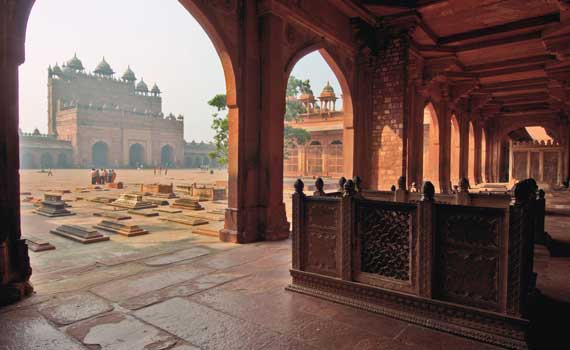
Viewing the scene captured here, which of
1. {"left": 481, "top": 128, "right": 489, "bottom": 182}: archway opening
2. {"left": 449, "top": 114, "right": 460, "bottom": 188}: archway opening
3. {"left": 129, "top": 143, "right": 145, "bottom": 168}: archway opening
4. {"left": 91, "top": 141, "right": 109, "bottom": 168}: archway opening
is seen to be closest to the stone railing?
{"left": 449, "top": 114, "right": 460, "bottom": 188}: archway opening

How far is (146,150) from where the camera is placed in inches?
1957

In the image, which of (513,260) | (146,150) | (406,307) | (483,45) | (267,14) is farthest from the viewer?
(146,150)

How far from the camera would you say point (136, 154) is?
5053 centimetres

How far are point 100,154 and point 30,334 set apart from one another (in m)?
50.3

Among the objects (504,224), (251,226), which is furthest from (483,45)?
A: (504,224)

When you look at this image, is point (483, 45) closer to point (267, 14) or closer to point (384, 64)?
point (384, 64)

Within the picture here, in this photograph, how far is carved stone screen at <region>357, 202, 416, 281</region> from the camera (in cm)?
285

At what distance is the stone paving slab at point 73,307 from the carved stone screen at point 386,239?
2.28 m

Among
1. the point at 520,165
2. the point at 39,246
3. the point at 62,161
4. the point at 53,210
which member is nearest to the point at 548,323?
the point at 39,246

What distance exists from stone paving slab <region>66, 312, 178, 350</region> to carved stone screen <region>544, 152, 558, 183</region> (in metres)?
23.1

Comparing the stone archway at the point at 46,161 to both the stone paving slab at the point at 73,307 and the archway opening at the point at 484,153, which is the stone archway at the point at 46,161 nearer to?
the archway opening at the point at 484,153

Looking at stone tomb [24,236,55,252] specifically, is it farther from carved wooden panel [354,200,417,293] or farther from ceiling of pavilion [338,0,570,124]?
ceiling of pavilion [338,0,570,124]

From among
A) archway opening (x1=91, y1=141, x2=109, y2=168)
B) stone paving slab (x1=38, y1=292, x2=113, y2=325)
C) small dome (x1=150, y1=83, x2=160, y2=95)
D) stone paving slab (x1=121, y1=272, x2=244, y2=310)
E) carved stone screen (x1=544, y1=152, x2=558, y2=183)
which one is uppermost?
small dome (x1=150, y1=83, x2=160, y2=95)

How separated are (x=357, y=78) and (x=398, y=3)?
205 centimetres
